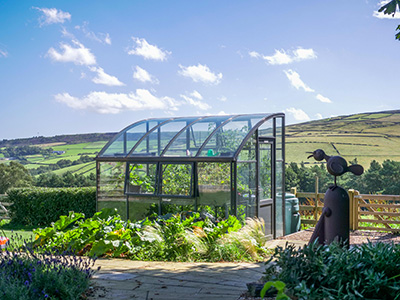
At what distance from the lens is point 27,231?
12227mm

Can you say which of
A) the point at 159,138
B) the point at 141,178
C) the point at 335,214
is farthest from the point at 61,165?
the point at 335,214

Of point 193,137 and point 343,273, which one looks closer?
point 343,273

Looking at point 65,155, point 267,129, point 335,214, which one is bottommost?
point 335,214

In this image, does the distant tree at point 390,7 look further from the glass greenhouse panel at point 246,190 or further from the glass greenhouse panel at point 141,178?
the glass greenhouse panel at point 141,178

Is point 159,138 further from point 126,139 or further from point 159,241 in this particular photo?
point 159,241

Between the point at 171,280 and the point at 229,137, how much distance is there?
199 inches

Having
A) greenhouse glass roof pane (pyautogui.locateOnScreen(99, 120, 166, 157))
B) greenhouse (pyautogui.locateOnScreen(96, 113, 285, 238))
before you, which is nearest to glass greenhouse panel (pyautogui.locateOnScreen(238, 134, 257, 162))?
greenhouse (pyautogui.locateOnScreen(96, 113, 285, 238))

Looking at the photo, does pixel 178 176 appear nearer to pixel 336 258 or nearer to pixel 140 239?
pixel 140 239

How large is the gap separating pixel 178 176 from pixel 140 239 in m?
2.95

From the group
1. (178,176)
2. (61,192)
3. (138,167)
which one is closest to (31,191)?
(61,192)

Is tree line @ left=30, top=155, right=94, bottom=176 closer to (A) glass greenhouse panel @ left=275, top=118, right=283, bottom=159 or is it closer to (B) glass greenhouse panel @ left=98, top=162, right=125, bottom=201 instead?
(B) glass greenhouse panel @ left=98, top=162, right=125, bottom=201

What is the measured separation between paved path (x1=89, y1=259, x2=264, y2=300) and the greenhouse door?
12.7ft

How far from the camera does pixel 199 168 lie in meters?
9.70

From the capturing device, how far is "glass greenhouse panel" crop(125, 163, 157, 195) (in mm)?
10321
